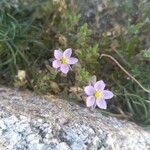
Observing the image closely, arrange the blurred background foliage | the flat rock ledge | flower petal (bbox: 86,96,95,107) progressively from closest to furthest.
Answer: the flat rock ledge < flower petal (bbox: 86,96,95,107) < the blurred background foliage

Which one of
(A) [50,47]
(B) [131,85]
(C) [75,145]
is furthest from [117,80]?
(C) [75,145]

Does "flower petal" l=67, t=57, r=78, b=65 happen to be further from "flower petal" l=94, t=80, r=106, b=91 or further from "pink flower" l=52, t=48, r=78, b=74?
"flower petal" l=94, t=80, r=106, b=91

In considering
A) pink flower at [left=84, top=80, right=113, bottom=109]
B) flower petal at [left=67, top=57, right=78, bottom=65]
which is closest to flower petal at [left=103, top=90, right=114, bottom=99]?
pink flower at [left=84, top=80, right=113, bottom=109]

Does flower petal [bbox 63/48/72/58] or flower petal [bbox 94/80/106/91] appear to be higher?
flower petal [bbox 63/48/72/58]

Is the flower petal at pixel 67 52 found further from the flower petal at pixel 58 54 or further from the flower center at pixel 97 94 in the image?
the flower center at pixel 97 94

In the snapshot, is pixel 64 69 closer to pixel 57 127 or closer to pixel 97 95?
pixel 97 95

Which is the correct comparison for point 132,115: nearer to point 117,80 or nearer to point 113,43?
point 117,80

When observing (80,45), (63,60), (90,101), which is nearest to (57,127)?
(90,101)

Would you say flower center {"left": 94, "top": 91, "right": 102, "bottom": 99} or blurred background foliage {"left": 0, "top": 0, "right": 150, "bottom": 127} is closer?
flower center {"left": 94, "top": 91, "right": 102, "bottom": 99}
